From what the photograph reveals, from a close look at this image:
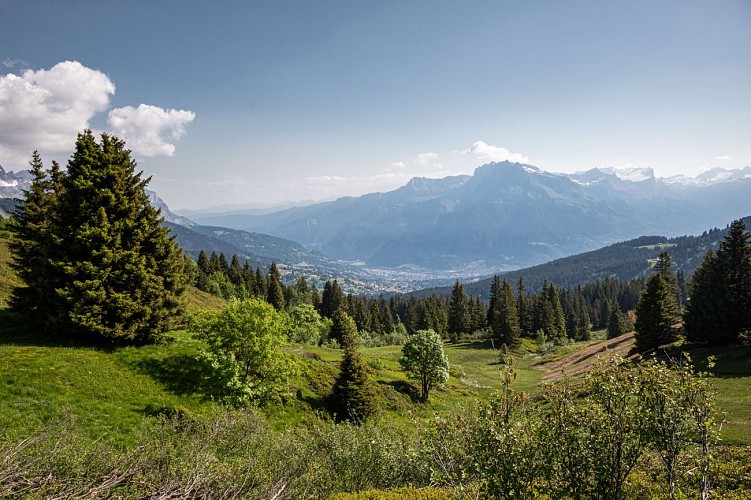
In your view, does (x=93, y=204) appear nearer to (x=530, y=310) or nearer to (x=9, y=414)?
(x=9, y=414)

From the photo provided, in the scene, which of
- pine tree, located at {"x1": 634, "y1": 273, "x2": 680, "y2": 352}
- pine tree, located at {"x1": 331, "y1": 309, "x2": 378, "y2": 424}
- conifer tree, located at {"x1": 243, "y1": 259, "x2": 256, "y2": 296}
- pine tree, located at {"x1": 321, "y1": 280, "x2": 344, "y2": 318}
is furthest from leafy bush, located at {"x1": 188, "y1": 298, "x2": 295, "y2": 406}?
pine tree, located at {"x1": 321, "y1": 280, "x2": 344, "y2": 318}

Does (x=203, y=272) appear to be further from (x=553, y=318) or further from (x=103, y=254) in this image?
(x=553, y=318)

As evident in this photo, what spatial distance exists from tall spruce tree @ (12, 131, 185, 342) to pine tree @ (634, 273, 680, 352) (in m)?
61.7

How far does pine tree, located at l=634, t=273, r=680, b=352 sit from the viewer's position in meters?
50.8

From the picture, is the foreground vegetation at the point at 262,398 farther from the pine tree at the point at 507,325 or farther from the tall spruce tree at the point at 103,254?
the pine tree at the point at 507,325

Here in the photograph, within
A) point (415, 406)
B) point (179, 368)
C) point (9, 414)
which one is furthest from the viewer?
point (415, 406)

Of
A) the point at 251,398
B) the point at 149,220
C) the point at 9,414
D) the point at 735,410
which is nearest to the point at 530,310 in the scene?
the point at 735,410

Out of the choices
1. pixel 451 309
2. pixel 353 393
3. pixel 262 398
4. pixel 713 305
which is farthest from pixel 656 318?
pixel 451 309

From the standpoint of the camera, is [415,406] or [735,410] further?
[415,406]

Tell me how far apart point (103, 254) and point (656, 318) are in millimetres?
66327

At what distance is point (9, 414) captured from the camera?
20.4 m

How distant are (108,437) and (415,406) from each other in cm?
3133

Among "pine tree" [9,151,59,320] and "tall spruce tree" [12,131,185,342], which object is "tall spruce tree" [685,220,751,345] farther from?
"pine tree" [9,151,59,320]

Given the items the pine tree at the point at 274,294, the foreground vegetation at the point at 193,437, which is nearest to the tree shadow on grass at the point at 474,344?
the pine tree at the point at 274,294
